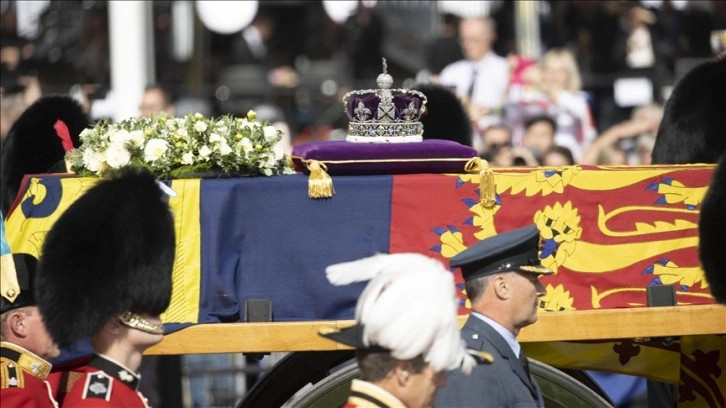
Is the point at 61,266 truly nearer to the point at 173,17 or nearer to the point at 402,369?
the point at 402,369

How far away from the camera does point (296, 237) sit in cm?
616

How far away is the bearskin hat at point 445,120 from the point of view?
295 inches

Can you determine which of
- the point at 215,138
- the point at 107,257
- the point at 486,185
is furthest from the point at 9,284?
the point at 486,185

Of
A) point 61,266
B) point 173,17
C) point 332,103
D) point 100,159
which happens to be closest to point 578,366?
point 100,159

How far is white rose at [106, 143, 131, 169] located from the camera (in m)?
6.18

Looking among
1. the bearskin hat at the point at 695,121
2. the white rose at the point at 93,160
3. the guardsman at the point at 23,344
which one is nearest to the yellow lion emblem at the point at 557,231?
the bearskin hat at the point at 695,121

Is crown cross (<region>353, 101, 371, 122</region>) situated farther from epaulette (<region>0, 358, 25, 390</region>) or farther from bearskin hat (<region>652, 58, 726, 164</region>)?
epaulette (<region>0, 358, 25, 390</region>)

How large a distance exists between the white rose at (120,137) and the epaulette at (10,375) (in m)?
1.18

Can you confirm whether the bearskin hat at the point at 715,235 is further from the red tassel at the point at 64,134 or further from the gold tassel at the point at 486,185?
the red tassel at the point at 64,134

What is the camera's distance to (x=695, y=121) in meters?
7.32

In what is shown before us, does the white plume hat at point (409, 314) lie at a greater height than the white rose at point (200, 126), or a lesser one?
lesser

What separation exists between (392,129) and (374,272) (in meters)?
2.27

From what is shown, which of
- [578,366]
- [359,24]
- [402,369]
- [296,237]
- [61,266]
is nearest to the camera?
[402,369]

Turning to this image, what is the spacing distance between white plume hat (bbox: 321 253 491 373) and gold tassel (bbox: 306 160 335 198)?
186 centimetres
